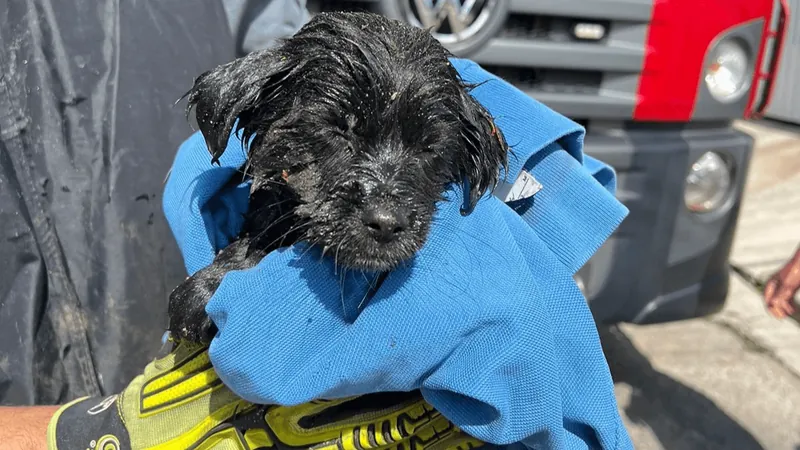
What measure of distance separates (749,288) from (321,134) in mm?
4780

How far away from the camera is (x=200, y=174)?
1.96 meters

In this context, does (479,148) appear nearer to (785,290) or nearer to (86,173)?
(86,173)

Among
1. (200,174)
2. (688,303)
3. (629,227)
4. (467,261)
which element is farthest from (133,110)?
(688,303)

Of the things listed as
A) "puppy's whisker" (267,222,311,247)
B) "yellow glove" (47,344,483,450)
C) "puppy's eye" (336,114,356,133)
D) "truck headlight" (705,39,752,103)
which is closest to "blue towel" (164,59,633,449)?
"puppy's whisker" (267,222,311,247)

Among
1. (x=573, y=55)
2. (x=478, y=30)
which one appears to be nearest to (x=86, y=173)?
(x=478, y=30)

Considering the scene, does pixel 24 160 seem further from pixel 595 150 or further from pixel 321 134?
pixel 595 150

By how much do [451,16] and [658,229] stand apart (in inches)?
55.1

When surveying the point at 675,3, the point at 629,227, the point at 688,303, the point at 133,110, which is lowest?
the point at 688,303

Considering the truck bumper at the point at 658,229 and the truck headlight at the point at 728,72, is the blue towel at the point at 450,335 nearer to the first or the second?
the truck bumper at the point at 658,229

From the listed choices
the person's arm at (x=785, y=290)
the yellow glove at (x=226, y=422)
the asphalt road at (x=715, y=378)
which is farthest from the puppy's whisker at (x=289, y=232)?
the asphalt road at (x=715, y=378)

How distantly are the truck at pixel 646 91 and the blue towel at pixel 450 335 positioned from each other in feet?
5.18

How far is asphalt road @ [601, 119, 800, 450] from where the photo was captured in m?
3.71

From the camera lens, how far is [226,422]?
182cm

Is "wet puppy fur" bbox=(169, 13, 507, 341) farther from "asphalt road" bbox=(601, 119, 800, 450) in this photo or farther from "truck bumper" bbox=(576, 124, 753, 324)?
"asphalt road" bbox=(601, 119, 800, 450)
